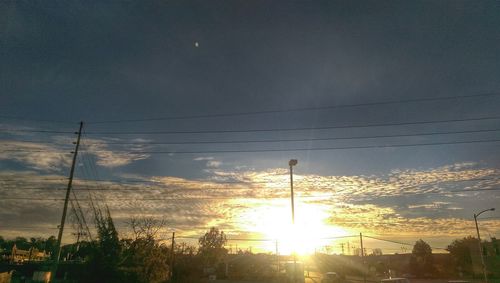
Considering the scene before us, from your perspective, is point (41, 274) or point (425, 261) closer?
point (41, 274)

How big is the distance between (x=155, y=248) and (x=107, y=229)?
5270mm

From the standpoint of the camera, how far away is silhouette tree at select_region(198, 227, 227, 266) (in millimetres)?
75000

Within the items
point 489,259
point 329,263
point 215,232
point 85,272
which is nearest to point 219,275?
point 215,232

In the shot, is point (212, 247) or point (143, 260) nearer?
point (143, 260)

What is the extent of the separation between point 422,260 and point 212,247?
52.8 meters

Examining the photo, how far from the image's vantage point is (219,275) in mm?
67312

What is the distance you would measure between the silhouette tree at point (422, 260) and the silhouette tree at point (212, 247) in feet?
160

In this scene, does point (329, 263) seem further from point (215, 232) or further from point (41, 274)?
point (41, 274)

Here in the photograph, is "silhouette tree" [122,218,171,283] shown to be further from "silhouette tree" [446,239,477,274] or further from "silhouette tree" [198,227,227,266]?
"silhouette tree" [446,239,477,274]

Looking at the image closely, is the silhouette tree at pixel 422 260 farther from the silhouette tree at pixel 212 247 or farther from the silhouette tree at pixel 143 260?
the silhouette tree at pixel 143 260

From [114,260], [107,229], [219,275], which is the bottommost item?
[219,275]

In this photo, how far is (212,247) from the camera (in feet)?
257

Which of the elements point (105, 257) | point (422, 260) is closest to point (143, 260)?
point (105, 257)

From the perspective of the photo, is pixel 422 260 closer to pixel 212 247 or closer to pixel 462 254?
pixel 462 254
